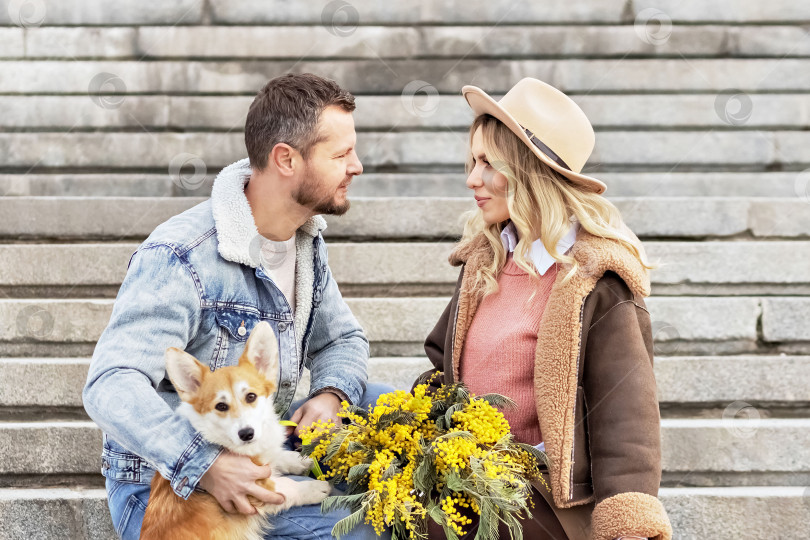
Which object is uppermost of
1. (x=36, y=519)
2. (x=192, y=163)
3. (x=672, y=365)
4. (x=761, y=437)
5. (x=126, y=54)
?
(x=126, y=54)

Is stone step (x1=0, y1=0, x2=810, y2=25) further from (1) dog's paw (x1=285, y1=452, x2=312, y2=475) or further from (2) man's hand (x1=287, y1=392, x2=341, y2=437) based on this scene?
(1) dog's paw (x1=285, y1=452, x2=312, y2=475)

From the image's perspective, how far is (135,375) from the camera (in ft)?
6.88

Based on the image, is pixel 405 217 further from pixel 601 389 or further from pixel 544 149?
pixel 601 389

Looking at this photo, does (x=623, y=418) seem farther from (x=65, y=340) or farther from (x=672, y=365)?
(x=65, y=340)

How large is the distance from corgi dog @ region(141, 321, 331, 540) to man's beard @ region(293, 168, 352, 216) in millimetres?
711

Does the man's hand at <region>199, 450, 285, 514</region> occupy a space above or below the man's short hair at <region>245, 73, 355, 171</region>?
below

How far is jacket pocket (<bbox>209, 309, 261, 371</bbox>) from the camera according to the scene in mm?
2411

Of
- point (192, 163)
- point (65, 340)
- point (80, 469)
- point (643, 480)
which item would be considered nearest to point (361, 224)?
point (192, 163)

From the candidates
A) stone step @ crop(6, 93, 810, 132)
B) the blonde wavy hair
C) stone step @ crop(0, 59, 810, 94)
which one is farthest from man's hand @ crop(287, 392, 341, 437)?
stone step @ crop(0, 59, 810, 94)

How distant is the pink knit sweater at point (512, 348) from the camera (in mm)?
2471

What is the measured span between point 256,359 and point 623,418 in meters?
1.16

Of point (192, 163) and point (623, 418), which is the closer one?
point (623, 418)

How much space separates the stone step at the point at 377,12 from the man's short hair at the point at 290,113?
2.77 meters

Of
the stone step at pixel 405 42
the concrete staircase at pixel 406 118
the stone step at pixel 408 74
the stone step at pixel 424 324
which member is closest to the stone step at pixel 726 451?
the stone step at pixel 424 324
